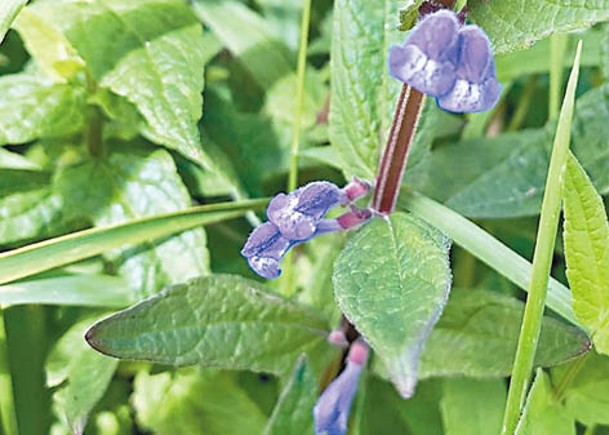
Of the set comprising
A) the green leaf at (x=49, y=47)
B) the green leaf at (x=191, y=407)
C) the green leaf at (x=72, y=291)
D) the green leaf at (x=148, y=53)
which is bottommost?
the green leaf at (x=191, y=407)

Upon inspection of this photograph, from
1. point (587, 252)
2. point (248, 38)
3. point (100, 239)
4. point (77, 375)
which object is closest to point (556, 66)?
point (587, 252)

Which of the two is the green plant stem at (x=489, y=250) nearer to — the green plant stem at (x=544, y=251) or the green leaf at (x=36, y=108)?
the green plant stem at (x=544, y=251)

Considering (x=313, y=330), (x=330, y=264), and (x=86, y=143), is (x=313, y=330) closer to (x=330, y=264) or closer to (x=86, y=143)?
(x=330, y=264)

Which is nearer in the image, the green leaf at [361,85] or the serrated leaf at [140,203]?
the green leaf at [361,85]

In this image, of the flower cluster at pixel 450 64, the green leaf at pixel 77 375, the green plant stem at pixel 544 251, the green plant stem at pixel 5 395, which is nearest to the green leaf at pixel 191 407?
the green leaf at pixel 77 375

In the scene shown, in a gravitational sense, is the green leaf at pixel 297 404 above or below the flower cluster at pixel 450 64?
below
